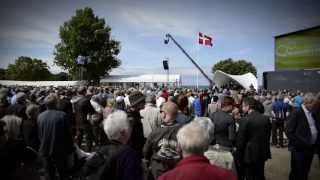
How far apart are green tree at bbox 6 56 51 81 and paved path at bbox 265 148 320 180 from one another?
106 metres

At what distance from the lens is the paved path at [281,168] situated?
9.20 m

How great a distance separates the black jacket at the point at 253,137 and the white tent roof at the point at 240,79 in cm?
3117

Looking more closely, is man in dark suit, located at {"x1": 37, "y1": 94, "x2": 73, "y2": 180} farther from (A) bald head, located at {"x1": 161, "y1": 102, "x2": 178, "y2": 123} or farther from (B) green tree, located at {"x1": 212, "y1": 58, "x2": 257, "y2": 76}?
(B) green tree, located at {"x1": 212, "y1": 58, "x2": 257, "y2": 76}

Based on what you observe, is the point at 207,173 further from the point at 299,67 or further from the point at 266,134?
the point at 299,67

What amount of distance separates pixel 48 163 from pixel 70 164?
0.82 metres

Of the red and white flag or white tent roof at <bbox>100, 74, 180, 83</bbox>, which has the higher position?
the red and white flag

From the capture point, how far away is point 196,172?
2.74 m

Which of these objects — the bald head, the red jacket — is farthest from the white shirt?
the red jacket

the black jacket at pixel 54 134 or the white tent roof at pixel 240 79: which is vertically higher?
the white tent roof at pixel 240 79

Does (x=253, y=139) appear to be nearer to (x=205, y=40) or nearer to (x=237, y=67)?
(x=205, y=40)

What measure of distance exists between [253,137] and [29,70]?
367 feet

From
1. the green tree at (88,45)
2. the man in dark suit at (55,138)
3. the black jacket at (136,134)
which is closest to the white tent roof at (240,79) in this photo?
the green tree at (88,45)

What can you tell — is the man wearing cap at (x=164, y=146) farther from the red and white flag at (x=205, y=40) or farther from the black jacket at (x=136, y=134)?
the red and white flag at (x=205, y=40)

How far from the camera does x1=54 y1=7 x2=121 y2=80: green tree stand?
58062 mm
